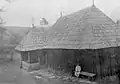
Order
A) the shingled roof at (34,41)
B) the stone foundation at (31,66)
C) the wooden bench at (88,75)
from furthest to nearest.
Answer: the shingled roof at (34,41), the stone foundation at (31,66), the wooden bench at (88,75)

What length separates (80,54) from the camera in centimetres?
1102

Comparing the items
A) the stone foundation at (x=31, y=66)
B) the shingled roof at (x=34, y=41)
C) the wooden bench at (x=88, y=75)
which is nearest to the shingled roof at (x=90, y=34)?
the wooden bench at (x=88, y=75)

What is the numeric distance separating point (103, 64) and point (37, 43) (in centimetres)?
778

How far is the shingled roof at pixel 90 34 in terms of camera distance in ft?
33.9

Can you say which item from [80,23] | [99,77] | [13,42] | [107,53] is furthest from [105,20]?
[13,42]

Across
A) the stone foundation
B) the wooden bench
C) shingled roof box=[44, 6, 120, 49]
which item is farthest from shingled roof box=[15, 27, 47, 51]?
the wooden bench

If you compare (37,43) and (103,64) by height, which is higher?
(37,43)

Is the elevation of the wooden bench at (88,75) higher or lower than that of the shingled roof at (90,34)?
lower

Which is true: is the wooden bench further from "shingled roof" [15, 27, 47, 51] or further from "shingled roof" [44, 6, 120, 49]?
"shingled roof" [15, 27, 47, 51]

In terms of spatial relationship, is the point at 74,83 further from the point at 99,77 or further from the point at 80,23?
the point at 80,23

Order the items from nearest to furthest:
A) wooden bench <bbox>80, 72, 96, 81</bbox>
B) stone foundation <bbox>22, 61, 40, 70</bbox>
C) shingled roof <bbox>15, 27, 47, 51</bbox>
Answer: wooden bench <bbox>80, 72, 96, 81</bbox> → stone foundation <bbox>22, 61, 40, 70</bbox> → shingled roof <bbox>15, 27, 47, 51</bbox>

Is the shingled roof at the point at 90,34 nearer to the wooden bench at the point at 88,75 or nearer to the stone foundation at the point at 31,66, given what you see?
the wooden bench at the point at 88,75

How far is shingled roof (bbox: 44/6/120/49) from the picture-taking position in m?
10.3

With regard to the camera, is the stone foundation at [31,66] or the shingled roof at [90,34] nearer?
the shingled roof at [90,34]
